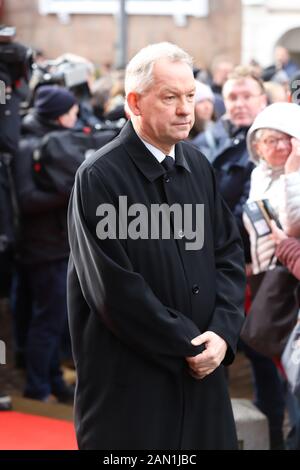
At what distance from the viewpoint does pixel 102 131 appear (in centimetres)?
589

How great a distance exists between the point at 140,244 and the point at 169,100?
0.47m

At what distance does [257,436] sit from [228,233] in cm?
151

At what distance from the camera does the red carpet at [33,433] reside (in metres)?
4.74

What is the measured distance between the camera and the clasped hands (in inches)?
126

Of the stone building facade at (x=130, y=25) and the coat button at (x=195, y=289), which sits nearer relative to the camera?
the coat button at (x=195, y=289)

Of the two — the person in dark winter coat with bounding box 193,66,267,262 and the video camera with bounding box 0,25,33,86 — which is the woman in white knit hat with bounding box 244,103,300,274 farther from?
the video camera with bounding box 0,25,33,86

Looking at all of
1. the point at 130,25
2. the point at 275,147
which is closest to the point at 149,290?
the point at 275,147

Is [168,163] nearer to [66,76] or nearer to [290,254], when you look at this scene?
[290,254]

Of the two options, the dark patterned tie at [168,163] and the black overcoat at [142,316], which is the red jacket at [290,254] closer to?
the black overcoat at [142,316]

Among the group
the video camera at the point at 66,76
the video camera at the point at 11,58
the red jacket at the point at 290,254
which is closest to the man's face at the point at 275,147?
the red jacket at the point at 290,254

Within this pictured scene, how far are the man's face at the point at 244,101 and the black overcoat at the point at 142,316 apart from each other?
1.88 meters

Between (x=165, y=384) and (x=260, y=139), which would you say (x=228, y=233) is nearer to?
(x=165, y=384)

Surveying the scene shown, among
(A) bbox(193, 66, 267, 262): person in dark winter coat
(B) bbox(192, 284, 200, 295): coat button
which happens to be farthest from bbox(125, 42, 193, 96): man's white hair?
(A) bbox(193, 66, 267, 262): person in dark winter coat

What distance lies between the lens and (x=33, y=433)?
495cm
